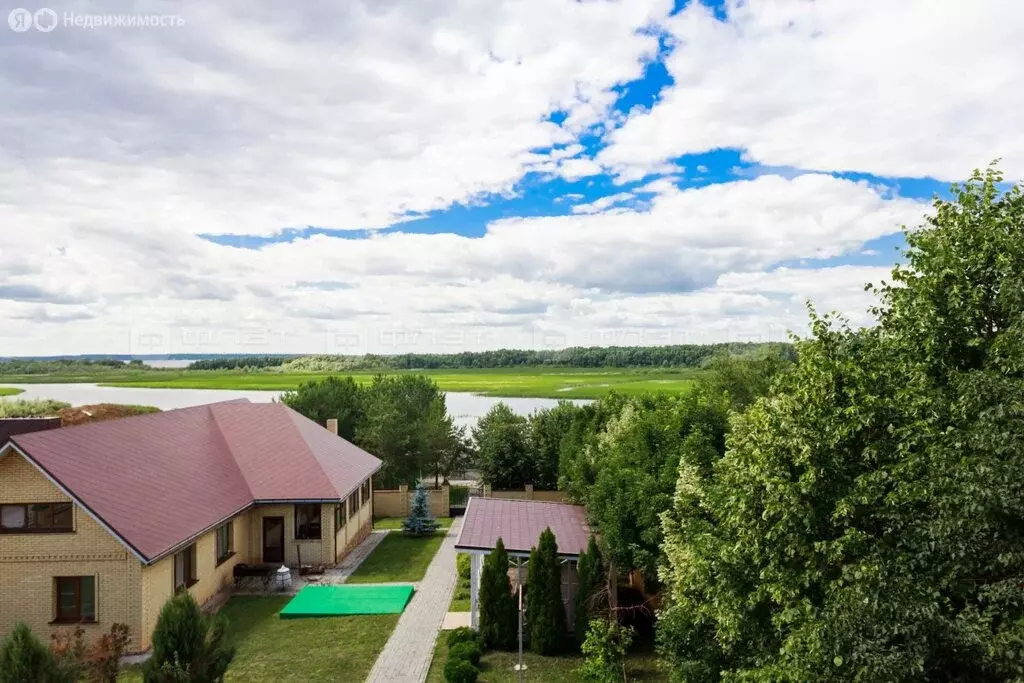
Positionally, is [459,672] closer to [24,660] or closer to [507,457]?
[24,660]

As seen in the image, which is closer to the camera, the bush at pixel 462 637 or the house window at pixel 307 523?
the bush at pixel 462 637

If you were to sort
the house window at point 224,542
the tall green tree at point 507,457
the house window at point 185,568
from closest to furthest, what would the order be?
the house window at point 185,568 < the house window at point 224,542 < the tall green tree at point 507,457

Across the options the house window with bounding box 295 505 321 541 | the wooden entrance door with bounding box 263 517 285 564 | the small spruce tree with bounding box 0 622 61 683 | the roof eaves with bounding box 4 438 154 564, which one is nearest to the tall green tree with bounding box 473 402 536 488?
the house window with bounding box 295 505 321 541

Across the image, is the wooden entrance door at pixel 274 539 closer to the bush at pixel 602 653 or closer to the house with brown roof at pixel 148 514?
the house with brown roof at pixel 148 514

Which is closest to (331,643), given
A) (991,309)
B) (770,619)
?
(770,619)

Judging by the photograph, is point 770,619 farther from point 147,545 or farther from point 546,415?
point 546,415

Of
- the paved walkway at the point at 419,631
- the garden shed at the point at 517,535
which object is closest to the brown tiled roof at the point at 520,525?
the garden shed at the point at 517,535
